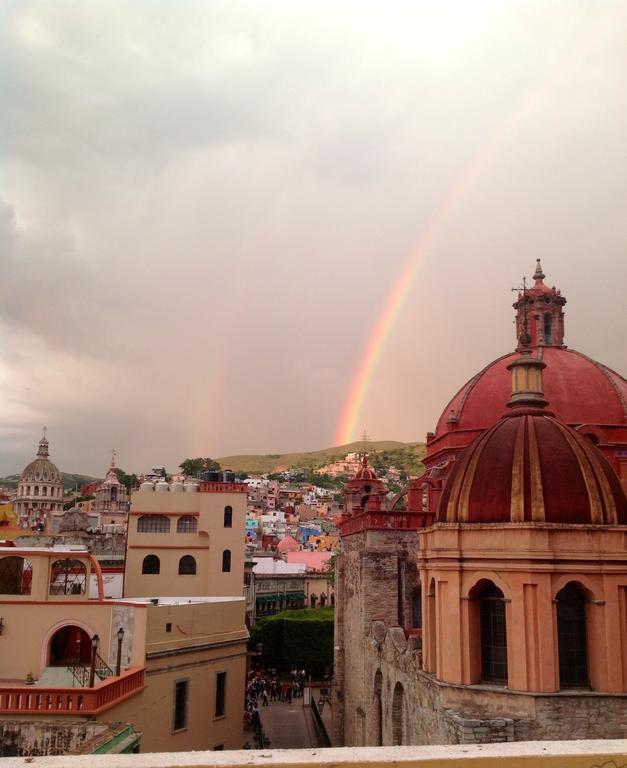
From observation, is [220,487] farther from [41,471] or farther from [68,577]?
[41,471]

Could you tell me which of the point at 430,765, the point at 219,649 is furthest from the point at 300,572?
the point at 430,765

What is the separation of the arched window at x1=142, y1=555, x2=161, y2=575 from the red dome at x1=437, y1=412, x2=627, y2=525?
19459 millimetres

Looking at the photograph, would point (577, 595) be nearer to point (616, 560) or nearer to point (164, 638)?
point (616, 560)

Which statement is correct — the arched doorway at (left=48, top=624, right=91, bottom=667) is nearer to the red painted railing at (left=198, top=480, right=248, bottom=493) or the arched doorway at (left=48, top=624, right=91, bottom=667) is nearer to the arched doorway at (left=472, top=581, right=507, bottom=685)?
the red painted railing at (left=198, top=480, right=248, bottom=493)

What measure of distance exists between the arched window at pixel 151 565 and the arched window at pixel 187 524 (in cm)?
156

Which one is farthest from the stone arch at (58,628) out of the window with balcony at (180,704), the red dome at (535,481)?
the red dome at (535,481)

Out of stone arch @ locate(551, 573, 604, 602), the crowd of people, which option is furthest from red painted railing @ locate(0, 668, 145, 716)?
the crowd of people

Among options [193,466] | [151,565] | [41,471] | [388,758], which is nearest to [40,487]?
[41,471]

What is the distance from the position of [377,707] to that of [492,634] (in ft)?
29.4

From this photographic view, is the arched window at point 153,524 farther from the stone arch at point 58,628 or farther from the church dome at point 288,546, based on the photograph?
the church dome at point 288,546

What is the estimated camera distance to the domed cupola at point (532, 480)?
1263cm

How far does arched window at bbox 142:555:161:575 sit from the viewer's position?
3038 centimetres

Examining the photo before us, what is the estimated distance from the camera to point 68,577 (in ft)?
75.3

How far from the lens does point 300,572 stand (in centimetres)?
6681
